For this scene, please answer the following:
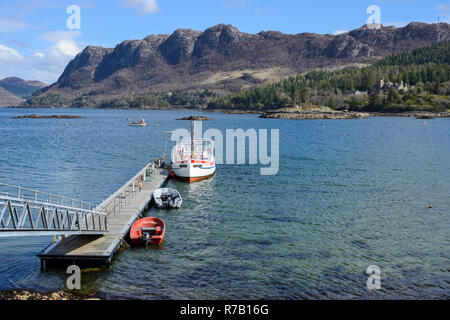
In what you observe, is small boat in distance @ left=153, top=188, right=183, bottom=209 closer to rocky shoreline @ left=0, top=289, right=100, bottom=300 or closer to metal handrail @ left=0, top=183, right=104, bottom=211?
metal handrail @ left=0, top=183, right=104, bottom=211

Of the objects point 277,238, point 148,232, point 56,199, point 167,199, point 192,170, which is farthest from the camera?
point 192,170

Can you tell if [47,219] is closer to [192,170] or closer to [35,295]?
[35,295]

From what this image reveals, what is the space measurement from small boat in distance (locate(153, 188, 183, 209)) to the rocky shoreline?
19442 mm

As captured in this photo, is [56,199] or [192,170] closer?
[56,199]

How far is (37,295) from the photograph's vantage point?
2055 cm

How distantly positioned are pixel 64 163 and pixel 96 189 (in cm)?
2492

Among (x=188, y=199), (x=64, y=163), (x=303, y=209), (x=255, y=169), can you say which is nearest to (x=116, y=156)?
(x=64, y=163)

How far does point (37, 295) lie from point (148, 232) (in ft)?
38.0

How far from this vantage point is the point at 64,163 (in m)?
71.1

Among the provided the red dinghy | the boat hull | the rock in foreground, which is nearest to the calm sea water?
the red dinghy

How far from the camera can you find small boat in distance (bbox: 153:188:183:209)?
41.1 m

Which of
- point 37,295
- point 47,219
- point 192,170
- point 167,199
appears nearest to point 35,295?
point 37,295

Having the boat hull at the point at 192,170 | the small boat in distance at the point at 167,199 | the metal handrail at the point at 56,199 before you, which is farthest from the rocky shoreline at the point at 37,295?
the boat hull at the point at 192,170

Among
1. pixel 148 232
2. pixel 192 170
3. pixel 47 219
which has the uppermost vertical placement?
pixel 47 219
